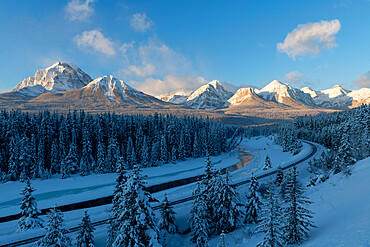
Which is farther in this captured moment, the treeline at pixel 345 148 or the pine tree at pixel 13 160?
the pine tree at pixel 13 160

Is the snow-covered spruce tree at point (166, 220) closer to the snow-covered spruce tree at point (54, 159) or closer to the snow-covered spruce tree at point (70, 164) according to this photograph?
the snow-covered spruce tree at point (70, 164)

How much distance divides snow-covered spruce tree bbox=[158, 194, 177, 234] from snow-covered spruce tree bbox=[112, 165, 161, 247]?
9.76 meters

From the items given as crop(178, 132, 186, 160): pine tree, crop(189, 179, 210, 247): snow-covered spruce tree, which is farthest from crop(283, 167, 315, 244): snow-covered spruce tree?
crop(178, 132, 186, 160): pine tree

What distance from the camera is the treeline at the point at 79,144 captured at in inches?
1928

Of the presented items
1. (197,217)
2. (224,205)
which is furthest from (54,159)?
(224,205)

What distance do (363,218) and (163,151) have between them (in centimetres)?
6192

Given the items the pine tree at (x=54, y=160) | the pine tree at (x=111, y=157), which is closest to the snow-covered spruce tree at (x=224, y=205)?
the pine tree at (x=111, y=157)

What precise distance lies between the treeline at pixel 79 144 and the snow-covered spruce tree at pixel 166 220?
3658 cm

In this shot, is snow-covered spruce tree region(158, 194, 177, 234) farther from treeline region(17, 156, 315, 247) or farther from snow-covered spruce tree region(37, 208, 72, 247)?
snow-covered spruce tree region(37, 208, 72, 247)

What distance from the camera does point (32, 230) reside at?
2383 cm

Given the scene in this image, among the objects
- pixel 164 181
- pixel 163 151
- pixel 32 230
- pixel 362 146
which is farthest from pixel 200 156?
pixel 32 230

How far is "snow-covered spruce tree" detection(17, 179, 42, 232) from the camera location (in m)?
24.1

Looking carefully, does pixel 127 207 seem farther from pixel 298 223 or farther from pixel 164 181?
pixel 164 181

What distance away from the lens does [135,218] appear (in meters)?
14.6
